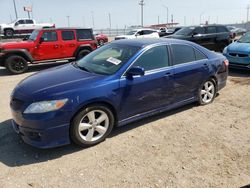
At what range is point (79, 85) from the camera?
3.83m

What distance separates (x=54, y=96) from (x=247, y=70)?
7551 mm

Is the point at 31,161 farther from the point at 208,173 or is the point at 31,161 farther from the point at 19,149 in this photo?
the point at 208,173

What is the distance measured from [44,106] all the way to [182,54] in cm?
296

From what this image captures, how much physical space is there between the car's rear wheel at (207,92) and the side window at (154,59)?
1.29 meters

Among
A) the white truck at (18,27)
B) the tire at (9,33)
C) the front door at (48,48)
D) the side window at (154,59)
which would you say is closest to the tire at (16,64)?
the front door at (48,48)

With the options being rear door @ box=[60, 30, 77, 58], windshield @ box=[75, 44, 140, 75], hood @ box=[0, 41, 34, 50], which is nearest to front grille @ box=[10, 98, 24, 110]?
windshield @ box=[75, 44, 140, 75]

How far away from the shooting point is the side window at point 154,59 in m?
4.49

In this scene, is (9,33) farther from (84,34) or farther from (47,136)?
(47,136)

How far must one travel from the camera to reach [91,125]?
396 centimetres

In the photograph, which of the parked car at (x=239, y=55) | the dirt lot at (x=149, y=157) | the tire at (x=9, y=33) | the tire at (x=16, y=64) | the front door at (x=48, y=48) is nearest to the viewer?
the dirt lot at (x=149, y=157)

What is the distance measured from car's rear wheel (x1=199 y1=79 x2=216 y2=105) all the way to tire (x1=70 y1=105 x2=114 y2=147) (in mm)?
2467

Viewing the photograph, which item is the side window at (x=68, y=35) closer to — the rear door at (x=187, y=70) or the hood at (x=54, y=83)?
the hood at (x=54, y=83)

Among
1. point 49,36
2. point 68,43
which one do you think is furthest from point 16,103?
point 68,43

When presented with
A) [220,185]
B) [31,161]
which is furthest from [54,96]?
[220,185]
